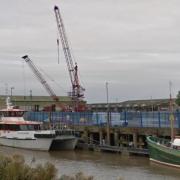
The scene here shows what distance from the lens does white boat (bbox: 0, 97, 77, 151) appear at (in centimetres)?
5196

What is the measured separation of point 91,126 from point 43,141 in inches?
245

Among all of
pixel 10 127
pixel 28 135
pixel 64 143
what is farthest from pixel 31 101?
pixel 64 143

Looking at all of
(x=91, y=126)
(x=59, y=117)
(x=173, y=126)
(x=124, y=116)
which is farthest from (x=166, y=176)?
(x=59, y=117)

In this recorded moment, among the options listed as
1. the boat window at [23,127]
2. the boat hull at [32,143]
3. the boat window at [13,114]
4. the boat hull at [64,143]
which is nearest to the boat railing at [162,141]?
the boat hull at [64,143]

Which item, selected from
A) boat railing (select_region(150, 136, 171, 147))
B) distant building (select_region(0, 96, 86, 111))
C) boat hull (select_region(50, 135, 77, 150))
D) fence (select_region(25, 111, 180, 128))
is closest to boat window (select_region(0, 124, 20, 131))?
boat hull (select_region(50, 135, 77, 150))

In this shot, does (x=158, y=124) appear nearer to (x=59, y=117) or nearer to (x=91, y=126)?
(x=91, y=126)

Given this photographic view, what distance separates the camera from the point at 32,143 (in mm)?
53031

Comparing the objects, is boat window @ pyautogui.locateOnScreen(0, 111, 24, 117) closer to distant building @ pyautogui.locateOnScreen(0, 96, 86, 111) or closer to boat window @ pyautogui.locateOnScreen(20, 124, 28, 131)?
boat window @ pyautogui.locateOnScreen(20, 124, 28, 131)

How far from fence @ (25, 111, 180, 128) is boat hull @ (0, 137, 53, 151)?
651 cm

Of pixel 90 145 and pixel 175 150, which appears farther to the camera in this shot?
pixel 90 145

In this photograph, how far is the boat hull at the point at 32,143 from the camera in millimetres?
51888

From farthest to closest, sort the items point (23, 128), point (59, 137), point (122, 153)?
point (23, 128)
point (59, 137)
point (122, 153)

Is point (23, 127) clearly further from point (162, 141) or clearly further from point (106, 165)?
point (162, 141)

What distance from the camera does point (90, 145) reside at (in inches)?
2041
